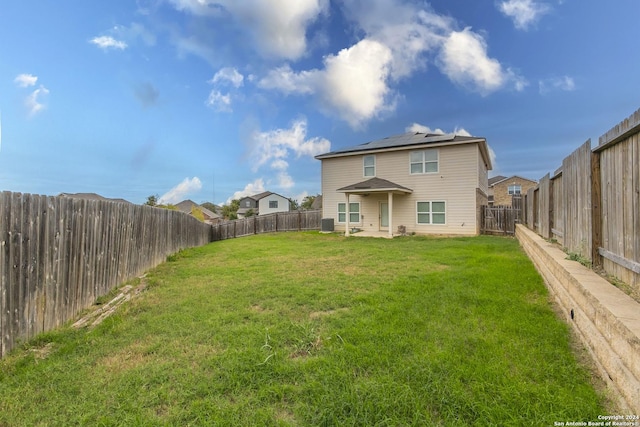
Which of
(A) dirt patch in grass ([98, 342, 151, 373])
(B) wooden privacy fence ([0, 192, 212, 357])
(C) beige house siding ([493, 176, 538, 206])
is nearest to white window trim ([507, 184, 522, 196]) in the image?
(C) beige house siding ([493, 176, 538, 206])

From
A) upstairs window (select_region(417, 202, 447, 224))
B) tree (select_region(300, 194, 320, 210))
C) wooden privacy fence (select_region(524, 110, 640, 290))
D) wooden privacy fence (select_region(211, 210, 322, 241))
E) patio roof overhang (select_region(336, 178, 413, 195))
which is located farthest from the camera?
tree (select_region(300, 194, 320, 210))

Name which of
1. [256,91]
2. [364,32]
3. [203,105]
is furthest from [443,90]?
[203,105]

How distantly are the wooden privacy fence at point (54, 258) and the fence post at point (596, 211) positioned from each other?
6752 mm

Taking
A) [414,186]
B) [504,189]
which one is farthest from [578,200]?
[504,189]

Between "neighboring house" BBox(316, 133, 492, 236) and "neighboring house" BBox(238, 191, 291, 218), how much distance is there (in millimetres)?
36287

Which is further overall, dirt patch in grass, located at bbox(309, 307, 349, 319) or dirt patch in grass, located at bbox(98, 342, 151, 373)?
dirt patch in grass, located at bbox(309, 307, 349, 319)

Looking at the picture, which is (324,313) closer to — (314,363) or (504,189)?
(314,363)

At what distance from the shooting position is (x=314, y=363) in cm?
256

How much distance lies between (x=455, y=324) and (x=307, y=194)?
62.9 m

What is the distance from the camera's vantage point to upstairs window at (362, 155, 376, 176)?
664 inches

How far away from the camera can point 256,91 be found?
53.1 ft

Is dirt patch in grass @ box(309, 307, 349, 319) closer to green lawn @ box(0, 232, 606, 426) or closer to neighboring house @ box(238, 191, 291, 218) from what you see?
green lawn @ box(0, 232, 606, 426)

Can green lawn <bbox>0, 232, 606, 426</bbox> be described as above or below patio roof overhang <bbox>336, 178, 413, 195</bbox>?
below

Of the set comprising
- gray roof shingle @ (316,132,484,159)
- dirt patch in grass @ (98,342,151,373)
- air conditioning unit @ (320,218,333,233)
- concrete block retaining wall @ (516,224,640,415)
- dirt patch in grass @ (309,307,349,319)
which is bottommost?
dirt patch in grass @ (98,342,151,373)
